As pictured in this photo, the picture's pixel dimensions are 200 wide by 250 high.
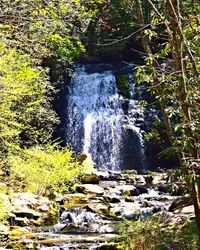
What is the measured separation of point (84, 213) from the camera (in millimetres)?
11234

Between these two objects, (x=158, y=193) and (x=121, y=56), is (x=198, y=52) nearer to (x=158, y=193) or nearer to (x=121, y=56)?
(x=158, y=193)

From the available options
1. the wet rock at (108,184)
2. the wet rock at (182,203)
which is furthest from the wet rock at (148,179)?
the wet rock at (182,203)

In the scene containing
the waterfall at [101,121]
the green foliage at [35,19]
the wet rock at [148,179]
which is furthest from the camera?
the waterfall at [101,121]

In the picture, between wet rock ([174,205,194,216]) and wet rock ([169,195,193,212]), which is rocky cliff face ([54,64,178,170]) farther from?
wet rock ([174,205,194,216])

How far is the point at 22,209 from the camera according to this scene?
1065 cm

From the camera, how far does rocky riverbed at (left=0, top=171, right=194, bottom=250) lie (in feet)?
27.0

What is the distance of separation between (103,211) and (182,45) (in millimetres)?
8164

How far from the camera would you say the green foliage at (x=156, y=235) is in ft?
19.4

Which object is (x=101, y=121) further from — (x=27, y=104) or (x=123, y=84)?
(x=27, y=104)

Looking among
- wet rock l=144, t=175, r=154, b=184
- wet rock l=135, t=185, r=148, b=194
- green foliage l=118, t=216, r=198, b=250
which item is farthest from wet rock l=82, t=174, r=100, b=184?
green foliage l=118, t=216, r=198, b=250

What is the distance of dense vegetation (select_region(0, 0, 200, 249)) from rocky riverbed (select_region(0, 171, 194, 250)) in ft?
2.58

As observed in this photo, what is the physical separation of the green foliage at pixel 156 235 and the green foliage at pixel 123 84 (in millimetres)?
16130

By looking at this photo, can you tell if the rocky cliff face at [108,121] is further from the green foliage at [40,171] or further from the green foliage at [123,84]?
the green foliage at [40,171]

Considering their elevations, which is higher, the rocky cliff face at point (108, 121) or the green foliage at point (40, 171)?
the rocky cliff face at point (108, 121)
